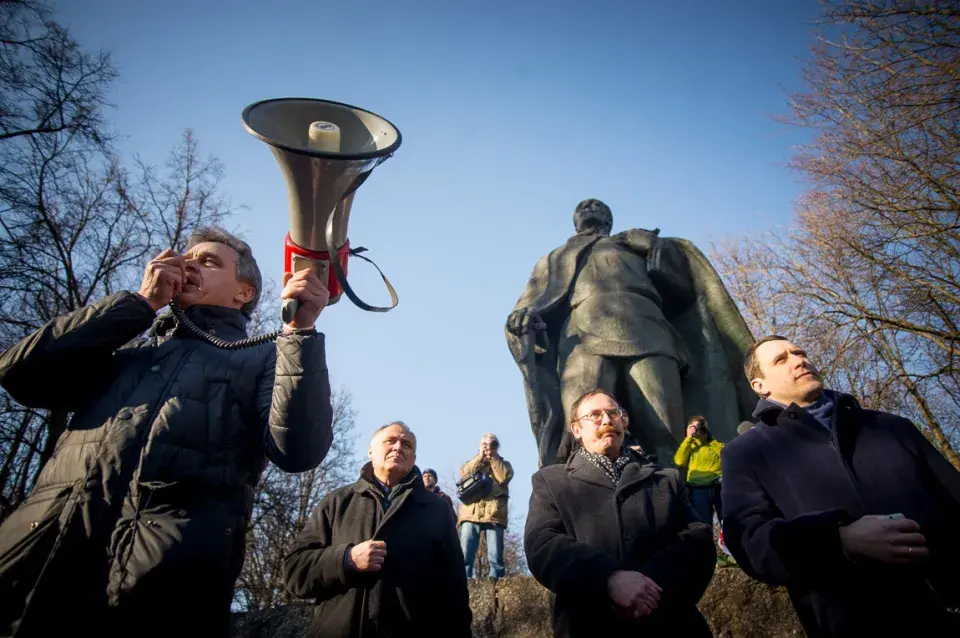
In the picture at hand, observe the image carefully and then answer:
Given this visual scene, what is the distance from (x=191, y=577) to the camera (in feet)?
5.84

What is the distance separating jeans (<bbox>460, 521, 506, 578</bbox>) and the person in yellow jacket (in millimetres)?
2362

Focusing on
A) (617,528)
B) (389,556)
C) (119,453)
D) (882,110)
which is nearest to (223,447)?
(119,453)

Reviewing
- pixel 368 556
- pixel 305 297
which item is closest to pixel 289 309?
pixel 305 297

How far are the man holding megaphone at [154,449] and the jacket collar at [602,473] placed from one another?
134 centimetres

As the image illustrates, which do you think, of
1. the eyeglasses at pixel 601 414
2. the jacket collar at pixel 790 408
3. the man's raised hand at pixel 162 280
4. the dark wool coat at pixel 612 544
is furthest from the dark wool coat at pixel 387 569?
the jacket collar at pixel 790 408

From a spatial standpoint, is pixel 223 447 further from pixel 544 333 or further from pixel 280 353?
pixel 544 333

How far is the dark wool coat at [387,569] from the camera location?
9.46ft

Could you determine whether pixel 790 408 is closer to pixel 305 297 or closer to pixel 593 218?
pixel 305 297

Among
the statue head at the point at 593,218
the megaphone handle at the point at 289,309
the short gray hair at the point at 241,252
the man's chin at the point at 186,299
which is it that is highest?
the statue head at the point at 593,218

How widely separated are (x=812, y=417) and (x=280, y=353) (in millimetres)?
1864

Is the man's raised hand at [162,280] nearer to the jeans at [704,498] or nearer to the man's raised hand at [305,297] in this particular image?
the man's raised hand at [305,297]

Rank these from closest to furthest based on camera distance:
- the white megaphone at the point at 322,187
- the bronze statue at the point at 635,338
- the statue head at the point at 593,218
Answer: the white megaphone at the point at 322,187
the bronze statue at the point at 635,338
the statue head at the point at 593,218

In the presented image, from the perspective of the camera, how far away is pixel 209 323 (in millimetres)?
2309

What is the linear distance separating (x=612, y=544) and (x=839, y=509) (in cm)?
92
